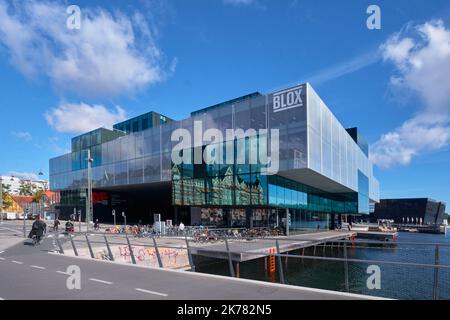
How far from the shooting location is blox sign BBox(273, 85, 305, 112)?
30.9 meters

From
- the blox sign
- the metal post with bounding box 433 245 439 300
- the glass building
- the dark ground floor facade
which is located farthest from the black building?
the metal post with bounding box 433 245 439 300

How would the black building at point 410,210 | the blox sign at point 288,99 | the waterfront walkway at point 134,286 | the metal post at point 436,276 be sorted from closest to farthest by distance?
the metal post at point 436,276 → the waterfront walkway at point 134,286 → the blox sign at point 288,99 → the black building at point 410,210

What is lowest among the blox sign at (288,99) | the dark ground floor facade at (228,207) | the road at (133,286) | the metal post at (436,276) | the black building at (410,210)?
the black building at (410,210)

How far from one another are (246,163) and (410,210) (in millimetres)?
116308

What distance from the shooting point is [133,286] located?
892 cm

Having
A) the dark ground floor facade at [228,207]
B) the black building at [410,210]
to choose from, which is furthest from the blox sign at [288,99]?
the black building at [410,210]

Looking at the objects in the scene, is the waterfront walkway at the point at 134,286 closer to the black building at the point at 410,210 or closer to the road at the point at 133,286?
the road at the point at 133,286

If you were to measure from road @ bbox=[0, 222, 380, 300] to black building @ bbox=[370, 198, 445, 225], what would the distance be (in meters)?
135

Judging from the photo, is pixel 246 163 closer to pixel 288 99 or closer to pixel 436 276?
pixel 288 99

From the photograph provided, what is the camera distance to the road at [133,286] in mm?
7793

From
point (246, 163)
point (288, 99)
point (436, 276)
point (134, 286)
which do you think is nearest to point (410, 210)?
point (246, 163)

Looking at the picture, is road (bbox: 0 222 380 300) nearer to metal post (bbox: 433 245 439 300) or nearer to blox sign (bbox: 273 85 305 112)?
metal post (bbox: 433 245 439 300)

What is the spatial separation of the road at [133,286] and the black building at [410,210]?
135447 mm
